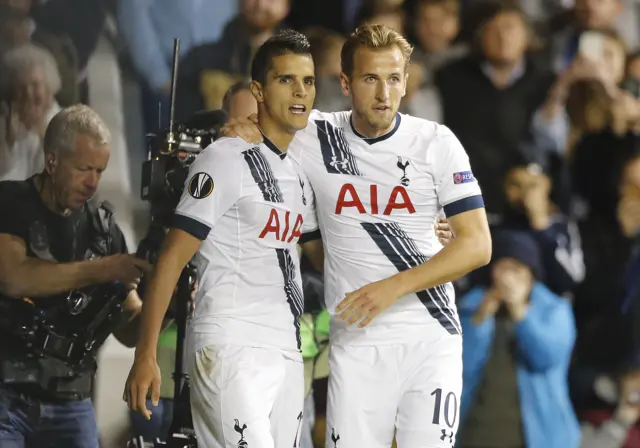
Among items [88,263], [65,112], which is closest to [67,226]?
[88,263]

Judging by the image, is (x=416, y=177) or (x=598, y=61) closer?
(x=416, y=177)

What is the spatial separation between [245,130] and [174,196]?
0.64m

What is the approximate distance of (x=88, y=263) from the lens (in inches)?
185

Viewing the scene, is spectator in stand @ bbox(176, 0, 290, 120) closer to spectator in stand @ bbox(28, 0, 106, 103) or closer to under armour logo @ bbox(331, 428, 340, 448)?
spectator in stand @ bbox(28, 0, 106, 103)

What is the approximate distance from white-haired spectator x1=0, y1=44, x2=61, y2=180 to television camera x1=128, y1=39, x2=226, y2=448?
0.47m

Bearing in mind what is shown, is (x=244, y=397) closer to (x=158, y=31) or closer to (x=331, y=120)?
(x=331, y=120)

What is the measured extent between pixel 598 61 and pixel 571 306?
152 centimetres

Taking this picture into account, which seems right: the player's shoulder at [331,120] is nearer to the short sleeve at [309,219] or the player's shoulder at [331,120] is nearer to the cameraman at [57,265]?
the short sleeve at [309,219]

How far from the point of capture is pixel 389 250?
13.6 ft

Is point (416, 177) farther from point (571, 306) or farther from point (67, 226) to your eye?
point (571, 306)

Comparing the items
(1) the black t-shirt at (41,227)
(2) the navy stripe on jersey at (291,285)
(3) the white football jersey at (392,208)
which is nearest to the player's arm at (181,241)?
(2) the navy stripe on jersey at (291,285)

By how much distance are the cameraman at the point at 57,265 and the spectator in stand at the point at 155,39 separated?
28 centimetres

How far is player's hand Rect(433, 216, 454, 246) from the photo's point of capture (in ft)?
14.4

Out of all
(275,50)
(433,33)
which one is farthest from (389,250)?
(433,33)
